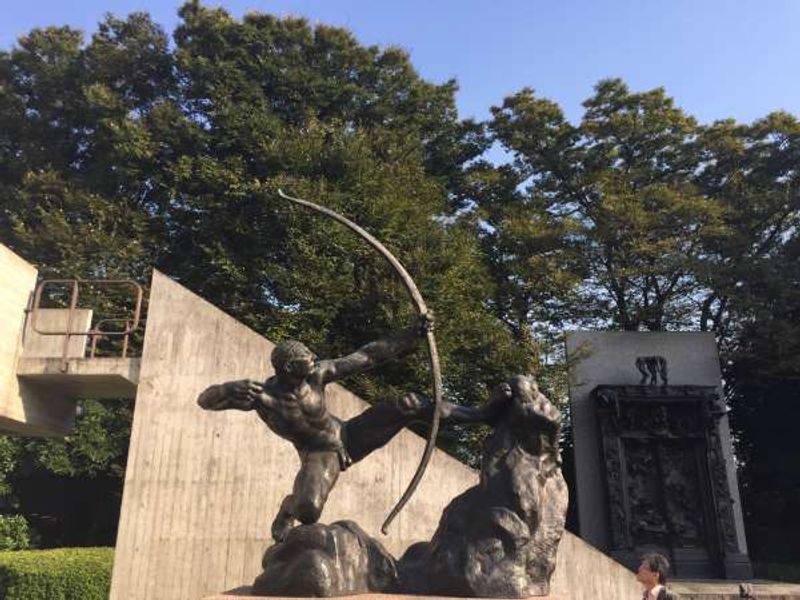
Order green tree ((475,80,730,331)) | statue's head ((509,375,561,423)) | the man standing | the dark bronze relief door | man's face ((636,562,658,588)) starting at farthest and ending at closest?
1. green tree ((475,80,730,331))
2. the dark bronze relief door
3. statue's head ((509,375,561,423))
4. man's face ((636,562,658,588))
5. the man standing

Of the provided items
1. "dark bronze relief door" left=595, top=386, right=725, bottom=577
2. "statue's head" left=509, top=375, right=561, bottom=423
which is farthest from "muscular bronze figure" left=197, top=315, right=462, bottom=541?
"dark bronze relief door" left=595, top=386, right=725, bottom=577

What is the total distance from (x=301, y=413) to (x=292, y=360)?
1.61 ft

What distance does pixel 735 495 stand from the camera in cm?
1706

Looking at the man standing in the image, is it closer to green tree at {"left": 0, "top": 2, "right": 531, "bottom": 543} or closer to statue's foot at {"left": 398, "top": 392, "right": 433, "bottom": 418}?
statue's foot at {"left": 398, "top": 392, "right": 433, "bottom": 418}

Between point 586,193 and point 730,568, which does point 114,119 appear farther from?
point 730,568

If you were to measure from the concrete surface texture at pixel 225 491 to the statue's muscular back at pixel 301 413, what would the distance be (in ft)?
13.9

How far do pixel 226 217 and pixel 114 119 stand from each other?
518 cm

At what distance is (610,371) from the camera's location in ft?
60.0

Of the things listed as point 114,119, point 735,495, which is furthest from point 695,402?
point 114,119

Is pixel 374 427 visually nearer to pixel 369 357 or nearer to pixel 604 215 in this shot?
pixel 369 357

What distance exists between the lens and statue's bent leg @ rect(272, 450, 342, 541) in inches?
231

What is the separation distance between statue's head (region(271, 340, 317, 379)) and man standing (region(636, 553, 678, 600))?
321 centimetres

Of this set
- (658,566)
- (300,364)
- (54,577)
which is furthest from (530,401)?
(54,577)

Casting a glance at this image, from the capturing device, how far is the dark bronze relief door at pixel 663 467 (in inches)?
643
